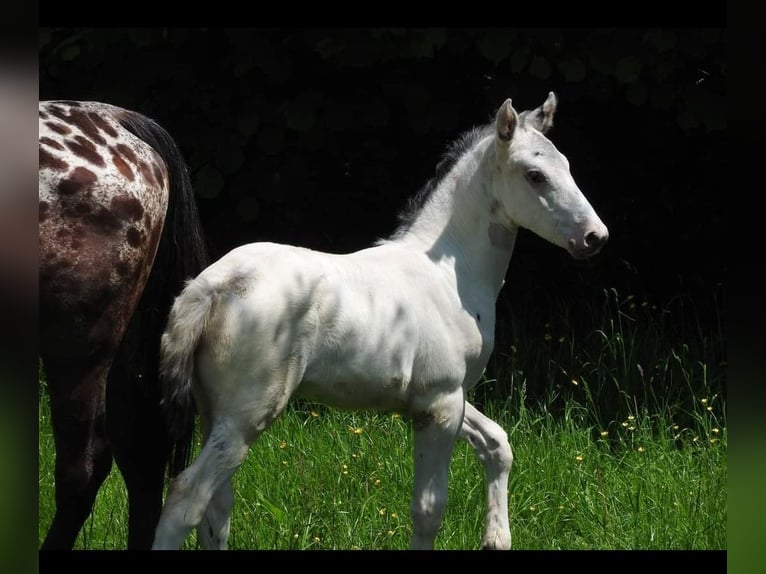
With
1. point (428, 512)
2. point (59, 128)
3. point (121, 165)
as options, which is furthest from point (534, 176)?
point (59, 128)

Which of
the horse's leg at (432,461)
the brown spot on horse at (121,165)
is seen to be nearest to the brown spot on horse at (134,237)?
the brown spot on horse at (121,165)

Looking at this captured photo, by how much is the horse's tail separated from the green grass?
0.89 metres

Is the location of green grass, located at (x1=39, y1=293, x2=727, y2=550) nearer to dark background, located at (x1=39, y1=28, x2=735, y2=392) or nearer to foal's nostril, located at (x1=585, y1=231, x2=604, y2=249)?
dark background, located at (x1=39, y1=28, x2=735, y2=392)

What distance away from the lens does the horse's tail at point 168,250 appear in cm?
404

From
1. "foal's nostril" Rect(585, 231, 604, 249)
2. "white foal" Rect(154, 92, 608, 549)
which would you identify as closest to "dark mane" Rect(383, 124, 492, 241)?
"white foal" Rect(154, 92, 608, 549)

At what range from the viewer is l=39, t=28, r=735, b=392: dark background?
234 inches

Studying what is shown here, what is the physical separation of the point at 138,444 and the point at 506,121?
1829 millimetres

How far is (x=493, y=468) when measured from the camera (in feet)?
13.4

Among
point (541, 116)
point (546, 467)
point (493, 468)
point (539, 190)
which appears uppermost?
point (541, 116)

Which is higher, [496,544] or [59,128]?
[59,128]

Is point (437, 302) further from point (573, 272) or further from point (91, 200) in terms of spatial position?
point (573, 272)

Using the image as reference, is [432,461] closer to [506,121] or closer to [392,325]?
[392,325]

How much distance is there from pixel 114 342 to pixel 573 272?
13.2 ft

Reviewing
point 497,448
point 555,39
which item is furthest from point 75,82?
point 497,448
